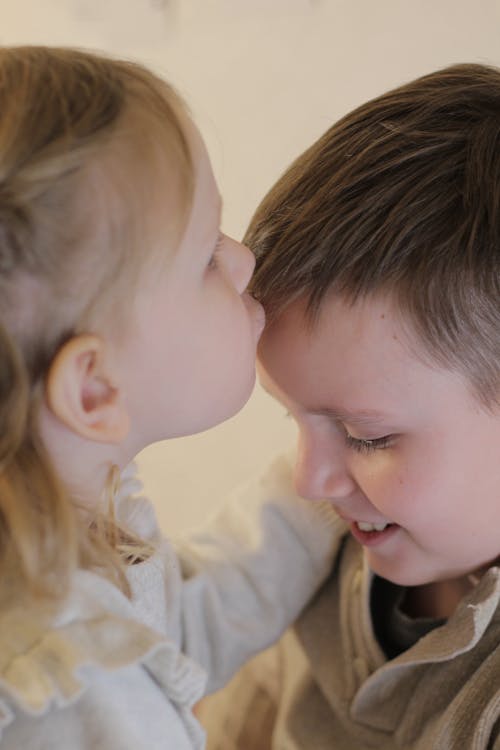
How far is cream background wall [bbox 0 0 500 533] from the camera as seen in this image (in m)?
1.32

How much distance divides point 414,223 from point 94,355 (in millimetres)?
266

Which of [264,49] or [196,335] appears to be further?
[264,49]

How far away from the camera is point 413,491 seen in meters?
0.85

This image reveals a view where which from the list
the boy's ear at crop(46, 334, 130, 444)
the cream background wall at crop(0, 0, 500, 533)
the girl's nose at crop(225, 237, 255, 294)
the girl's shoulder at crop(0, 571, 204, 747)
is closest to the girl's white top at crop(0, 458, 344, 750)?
the girl's shoulder at crop(0, 571, 204, 747)

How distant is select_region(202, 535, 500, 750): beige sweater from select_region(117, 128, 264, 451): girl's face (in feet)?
0.93

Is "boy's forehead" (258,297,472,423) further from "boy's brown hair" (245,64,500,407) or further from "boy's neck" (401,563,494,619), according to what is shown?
"boy's neck" (401,563,494,619)

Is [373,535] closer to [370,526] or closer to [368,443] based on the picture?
[370,526]

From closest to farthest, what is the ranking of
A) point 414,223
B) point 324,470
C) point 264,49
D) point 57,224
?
point 57,224 → point 414,223 → point 324,470 → point 264,49

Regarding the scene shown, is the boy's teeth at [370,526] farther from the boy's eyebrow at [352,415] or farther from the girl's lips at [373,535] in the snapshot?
the boy's eyebrow at [352,415]

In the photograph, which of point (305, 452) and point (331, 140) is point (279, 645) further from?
point (331, 140)

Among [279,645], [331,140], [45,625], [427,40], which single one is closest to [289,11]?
[427,40]

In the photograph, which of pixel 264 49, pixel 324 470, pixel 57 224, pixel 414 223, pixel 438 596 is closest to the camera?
pixel 57 224

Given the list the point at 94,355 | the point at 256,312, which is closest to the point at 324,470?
the point at 256,312

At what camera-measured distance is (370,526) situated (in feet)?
3.12
